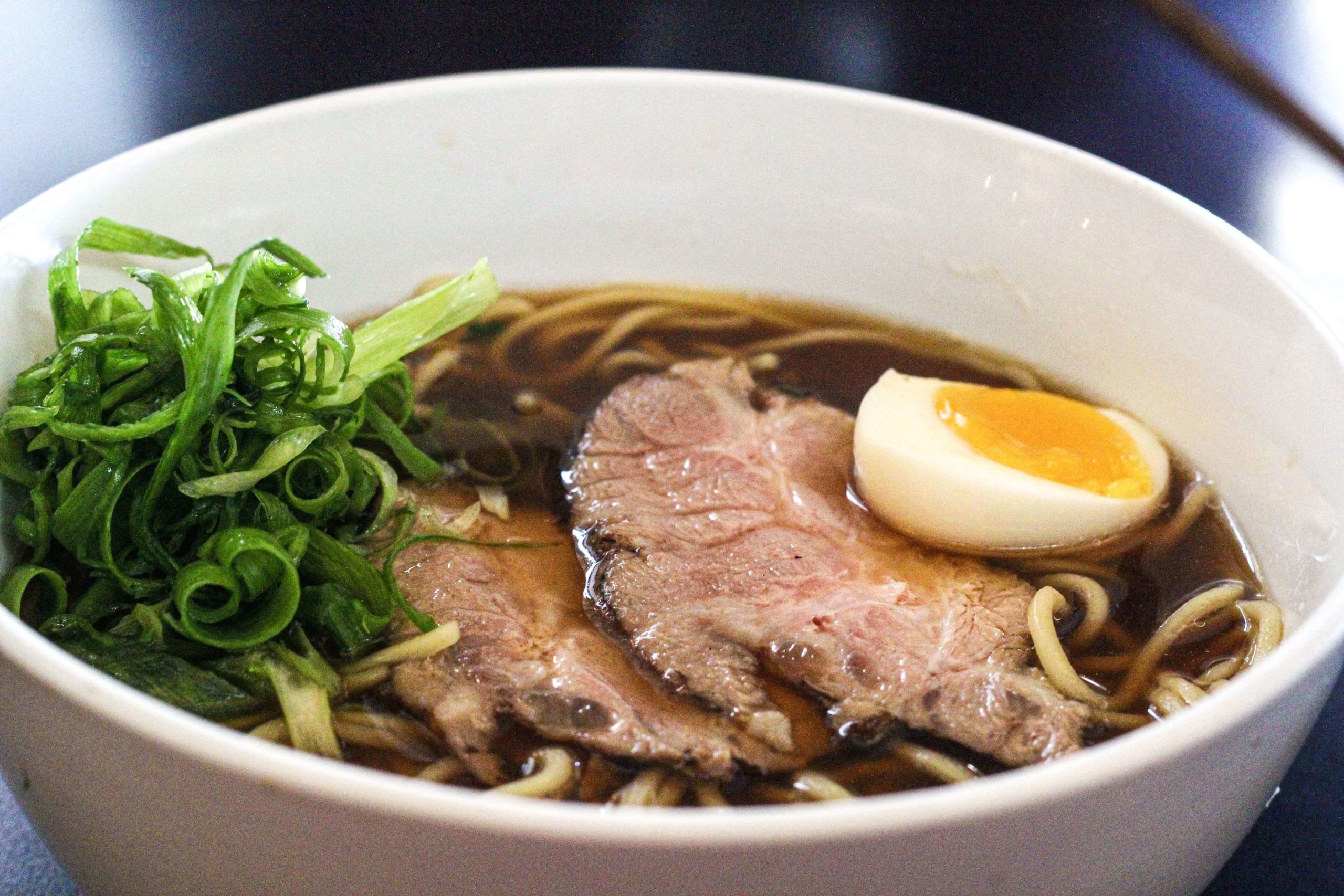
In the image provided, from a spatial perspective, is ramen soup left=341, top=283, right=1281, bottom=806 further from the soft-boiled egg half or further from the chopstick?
the chopstick

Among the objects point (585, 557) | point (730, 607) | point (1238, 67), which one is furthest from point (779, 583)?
point (1238, 67)

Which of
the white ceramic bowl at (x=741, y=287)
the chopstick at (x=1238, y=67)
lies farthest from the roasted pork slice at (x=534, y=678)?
the chopstick at (x=1238, y=67)

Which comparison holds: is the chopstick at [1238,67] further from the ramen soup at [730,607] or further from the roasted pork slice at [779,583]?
the roasted pork slice at [779,583]

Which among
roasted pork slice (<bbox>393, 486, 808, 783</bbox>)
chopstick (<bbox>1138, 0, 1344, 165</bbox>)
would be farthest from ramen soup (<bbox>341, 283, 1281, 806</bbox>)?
chopstick (<bbox>1138, 0, 1344, 165</bbox>)

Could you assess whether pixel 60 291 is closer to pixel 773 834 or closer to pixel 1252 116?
pixel 773 834

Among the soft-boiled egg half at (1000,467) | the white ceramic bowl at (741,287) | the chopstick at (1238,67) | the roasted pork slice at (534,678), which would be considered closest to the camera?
the white ceramic bowl at (741,287)

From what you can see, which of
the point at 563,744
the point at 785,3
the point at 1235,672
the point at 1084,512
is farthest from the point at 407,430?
the point at 785,3

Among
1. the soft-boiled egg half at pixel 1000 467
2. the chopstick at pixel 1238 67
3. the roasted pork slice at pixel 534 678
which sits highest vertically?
the chopstick at pixel 1238 67
